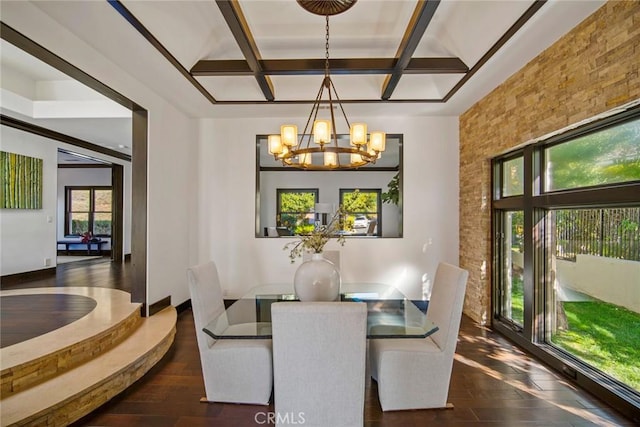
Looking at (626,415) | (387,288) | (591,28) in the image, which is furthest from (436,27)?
(626,415)

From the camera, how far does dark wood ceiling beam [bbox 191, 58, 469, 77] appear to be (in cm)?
315

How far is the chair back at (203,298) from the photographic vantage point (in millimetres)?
2143

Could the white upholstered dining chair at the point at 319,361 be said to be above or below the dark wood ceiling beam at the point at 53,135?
below

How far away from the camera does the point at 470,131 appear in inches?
167

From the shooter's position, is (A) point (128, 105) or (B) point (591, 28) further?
(A) point (128, 105)

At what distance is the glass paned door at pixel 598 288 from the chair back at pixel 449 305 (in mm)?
1173

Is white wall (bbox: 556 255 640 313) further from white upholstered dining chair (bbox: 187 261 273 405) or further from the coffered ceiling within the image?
white upholstered dining chair (bbox: 187 261 273 405)

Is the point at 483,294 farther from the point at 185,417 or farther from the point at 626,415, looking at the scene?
the point at 185,417

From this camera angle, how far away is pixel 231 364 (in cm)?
215

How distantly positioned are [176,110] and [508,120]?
159 inches

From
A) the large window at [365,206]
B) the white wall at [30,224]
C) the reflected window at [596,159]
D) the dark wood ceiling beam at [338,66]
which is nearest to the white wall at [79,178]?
the white wall at [30,224]

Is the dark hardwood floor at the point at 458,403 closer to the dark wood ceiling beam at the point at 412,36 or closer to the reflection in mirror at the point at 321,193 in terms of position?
the dark wood ceiling beam at the point at 412,36

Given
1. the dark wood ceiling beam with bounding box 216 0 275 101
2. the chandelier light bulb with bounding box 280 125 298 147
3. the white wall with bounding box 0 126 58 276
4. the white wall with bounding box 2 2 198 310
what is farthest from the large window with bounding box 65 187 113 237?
the chandelier light bulb with bounding box 280 125 298 147

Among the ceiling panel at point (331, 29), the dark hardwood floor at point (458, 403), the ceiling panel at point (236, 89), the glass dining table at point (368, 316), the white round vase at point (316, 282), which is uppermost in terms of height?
the ceiling panel at point (331, 29)
